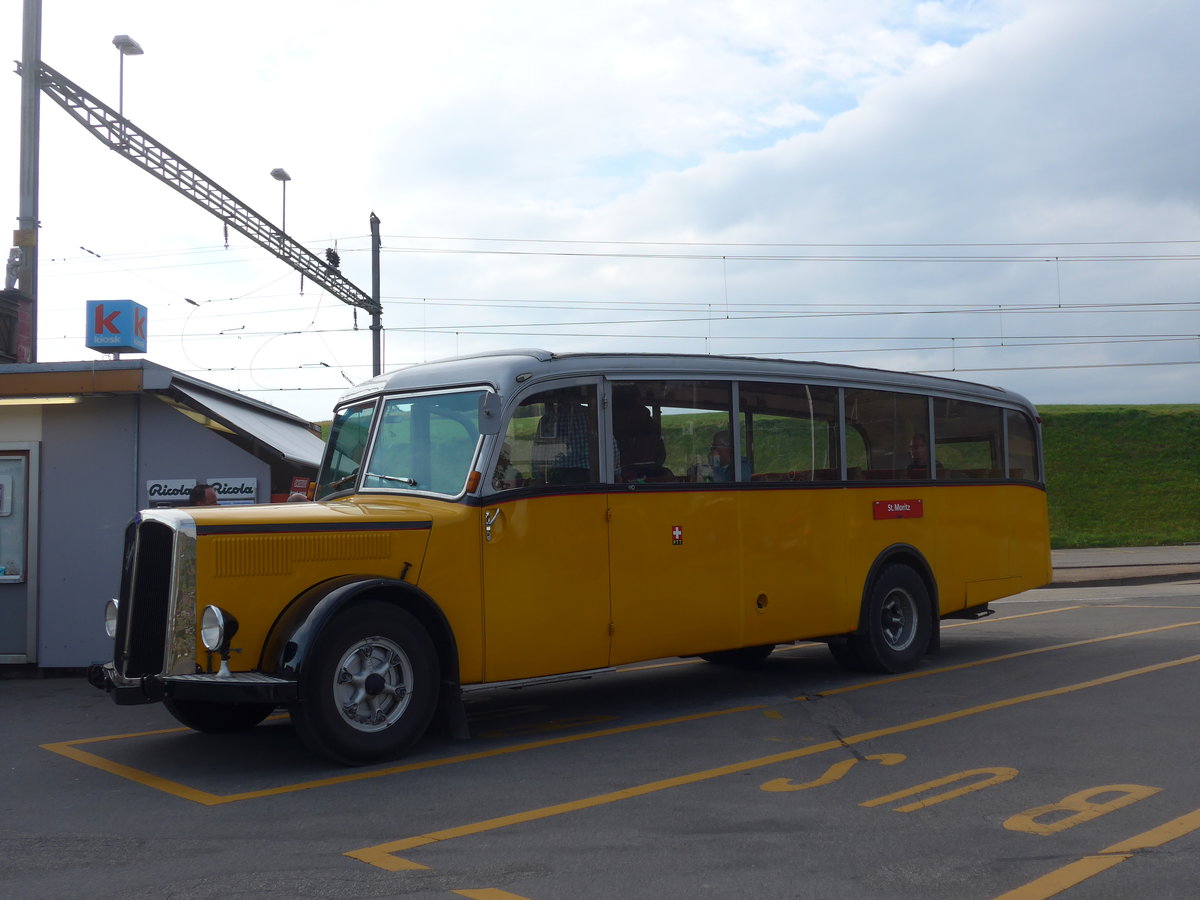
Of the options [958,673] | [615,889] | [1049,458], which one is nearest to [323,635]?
[615,889]

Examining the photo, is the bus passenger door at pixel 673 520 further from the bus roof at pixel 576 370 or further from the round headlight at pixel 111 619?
the round headlight at pixel 111 619

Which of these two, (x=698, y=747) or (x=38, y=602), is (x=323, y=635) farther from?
(x=38, y=602)

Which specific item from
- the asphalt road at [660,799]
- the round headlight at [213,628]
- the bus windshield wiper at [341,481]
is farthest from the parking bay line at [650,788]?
the bus windshield wiper at [341,481]

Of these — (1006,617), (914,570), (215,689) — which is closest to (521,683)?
(215,689)

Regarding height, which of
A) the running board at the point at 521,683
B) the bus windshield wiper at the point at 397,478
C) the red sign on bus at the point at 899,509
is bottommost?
the running board at the point at 521,683

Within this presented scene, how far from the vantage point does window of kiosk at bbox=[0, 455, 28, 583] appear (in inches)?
457

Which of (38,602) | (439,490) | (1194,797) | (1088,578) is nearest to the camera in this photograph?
(1194,797)

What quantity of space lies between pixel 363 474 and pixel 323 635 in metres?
1.87

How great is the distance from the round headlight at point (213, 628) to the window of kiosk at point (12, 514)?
6.15 m

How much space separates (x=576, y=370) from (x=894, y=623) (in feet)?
14.7

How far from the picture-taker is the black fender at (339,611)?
6508 mm

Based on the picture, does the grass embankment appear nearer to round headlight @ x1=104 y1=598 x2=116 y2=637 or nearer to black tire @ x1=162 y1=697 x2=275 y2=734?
black tire @ x1=162 y1=697 x2=275 y2=734

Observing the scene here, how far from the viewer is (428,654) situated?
707 cm

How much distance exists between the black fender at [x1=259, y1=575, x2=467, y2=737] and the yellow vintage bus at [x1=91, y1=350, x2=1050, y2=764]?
1 cm
